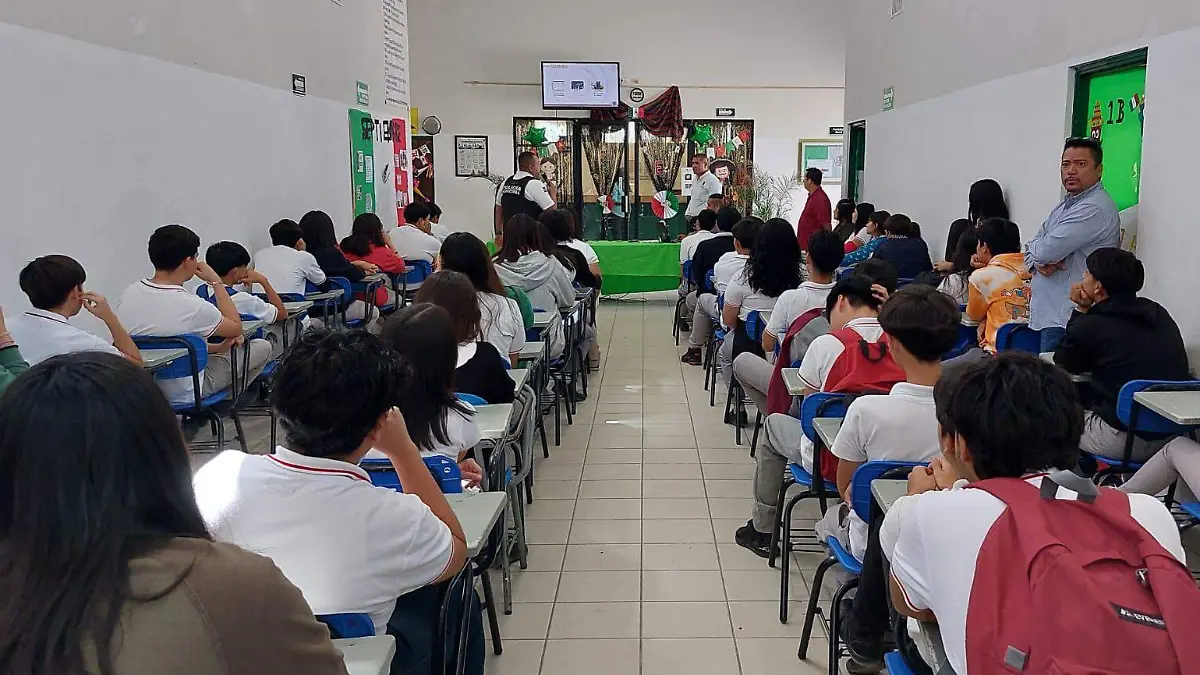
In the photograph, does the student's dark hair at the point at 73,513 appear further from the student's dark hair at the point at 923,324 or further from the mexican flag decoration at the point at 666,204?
the mexican flag decoration at the point at 666,204

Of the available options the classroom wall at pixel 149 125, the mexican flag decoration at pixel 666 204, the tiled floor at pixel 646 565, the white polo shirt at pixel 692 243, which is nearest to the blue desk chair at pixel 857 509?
the tiled floor at pixel 646 565

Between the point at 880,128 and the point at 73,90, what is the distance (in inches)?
267

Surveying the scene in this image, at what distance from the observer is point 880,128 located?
8.71 metres

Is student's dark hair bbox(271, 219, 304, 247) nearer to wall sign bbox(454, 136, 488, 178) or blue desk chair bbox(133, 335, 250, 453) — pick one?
blue desk chair bbox(133, 335, 250, 453)

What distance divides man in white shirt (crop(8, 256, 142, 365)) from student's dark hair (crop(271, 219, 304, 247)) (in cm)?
260

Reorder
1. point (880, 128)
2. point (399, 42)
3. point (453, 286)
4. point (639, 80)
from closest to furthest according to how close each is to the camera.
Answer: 1. point (453, 286)
2. point (880, 128)
3. point (399, 42)
4. point (639, 80)

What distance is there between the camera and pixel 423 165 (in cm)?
1326

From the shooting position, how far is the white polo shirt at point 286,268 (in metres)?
5.81

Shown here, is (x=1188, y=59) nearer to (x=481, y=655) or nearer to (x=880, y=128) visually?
(x=481, y=655)

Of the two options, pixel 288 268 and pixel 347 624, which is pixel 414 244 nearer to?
pixel 288 268

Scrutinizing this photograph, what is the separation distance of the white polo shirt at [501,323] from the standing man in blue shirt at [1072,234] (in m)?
2.28

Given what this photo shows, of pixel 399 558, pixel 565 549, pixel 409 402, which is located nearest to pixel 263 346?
pixel 565 549

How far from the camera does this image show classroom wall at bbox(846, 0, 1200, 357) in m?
3.88

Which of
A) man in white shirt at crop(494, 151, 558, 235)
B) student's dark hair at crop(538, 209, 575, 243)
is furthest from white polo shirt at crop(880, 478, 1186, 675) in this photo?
man in white shirt at crop(494, 151, 558, 235)
